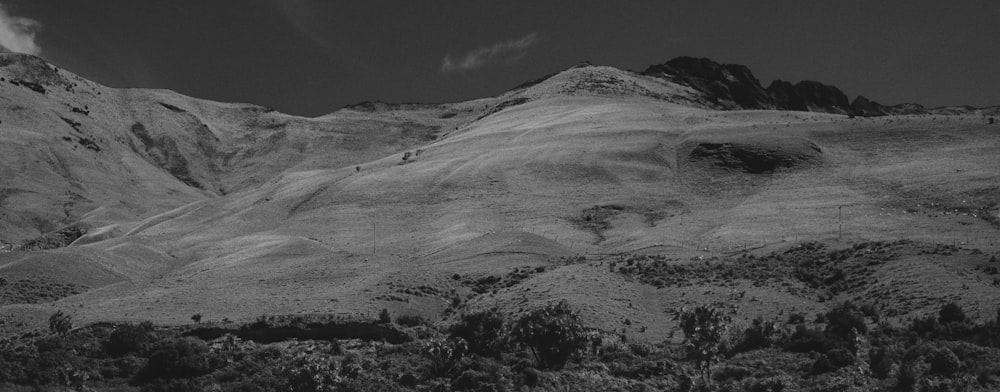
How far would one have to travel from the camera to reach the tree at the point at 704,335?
108 feet

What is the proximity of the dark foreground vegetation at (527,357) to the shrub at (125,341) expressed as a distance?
54 millimetres

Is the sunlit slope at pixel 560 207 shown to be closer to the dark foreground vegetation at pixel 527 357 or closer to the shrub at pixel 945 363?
the dark foreground vegetation at pixel 527 357

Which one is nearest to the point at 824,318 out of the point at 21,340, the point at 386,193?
the point at 21,340

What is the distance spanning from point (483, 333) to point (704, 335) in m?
8.45

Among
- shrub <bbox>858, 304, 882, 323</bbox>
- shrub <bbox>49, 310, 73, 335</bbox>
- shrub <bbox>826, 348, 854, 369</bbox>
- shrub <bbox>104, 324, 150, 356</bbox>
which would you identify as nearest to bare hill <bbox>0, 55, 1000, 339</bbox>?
shrub <bbox>858, 304, 882, 323</bbox>

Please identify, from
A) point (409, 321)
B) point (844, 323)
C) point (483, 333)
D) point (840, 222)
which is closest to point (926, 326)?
point (844, 323)

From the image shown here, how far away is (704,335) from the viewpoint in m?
33.6

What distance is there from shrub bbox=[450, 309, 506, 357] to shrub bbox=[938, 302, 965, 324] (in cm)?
1712

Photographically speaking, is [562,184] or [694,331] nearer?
[694,331]

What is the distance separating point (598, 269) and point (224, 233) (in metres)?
42.6

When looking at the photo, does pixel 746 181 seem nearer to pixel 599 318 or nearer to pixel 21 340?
pixel 599 318

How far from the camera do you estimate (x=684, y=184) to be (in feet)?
294

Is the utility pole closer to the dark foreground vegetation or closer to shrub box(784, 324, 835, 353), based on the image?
the dark foreground vegetation

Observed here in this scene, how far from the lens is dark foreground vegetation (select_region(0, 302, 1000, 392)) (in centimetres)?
3195
